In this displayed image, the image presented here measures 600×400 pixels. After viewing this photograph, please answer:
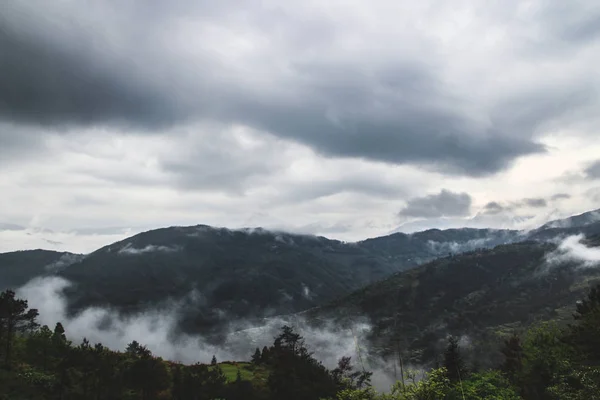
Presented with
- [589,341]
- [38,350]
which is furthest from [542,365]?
[38,350]

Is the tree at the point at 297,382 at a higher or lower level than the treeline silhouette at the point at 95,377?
lower

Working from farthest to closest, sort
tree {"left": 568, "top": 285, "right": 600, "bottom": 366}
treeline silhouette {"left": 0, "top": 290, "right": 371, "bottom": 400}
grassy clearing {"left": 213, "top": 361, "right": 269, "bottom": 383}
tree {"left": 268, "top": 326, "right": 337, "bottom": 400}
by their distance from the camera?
1. grassy clearing {"left": 213, "top": 361, "right": 269, "bottom": 383}
2. tree {"left": 268, "top": 326, "right": 337, "bottom": 400}
3. treeline silhouette {"left": 0, "top": 290, "right": 371, "bottom": 400}
4. tree {"left": 568, "top": 285, "right": 600, "bottom": 366}

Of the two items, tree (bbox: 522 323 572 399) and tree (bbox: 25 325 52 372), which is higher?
tree (bbox: 25 325 52 372)

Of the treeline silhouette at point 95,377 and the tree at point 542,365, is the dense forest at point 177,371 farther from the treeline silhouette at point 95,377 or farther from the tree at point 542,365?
the treeline silhouette at point 95,377

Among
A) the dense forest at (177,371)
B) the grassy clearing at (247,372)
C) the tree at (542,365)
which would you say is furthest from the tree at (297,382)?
the tree at (542,365)

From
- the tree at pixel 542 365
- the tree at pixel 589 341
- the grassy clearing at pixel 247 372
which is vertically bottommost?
the grassy clearing at pixel 247 372

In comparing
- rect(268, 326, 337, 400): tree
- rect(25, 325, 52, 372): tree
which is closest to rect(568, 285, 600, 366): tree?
rect(268, 326, 337, 400): tree

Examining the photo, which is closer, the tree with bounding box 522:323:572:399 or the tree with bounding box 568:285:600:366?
the tree with bounding box 568:285:600:366

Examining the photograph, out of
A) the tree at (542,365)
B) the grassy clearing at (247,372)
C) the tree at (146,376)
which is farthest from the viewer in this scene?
the grassy clearing at (247,372)

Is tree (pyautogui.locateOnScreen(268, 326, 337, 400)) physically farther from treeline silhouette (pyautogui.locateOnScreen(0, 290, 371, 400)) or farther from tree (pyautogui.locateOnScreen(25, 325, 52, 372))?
tree (pyautogui.locateOnScreen(25, 325, 52, 372))

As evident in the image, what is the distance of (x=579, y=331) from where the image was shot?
213 ft

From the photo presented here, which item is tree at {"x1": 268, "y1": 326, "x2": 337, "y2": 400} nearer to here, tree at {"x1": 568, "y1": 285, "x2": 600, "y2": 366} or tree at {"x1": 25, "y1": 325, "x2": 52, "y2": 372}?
tree at {"x1": 25, "y1": 325, "x2": 52, "y2": 372}

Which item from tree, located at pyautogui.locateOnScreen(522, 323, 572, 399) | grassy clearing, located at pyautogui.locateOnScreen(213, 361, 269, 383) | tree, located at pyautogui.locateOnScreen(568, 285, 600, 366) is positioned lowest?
grassy clearing, located at pyautogui.locateOnScreen(213, 361, 269, 383)

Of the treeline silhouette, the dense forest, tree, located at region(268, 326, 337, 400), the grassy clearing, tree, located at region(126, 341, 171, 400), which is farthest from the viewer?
the grassy clearing
